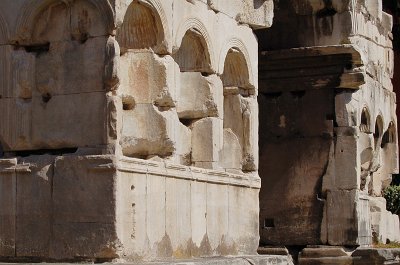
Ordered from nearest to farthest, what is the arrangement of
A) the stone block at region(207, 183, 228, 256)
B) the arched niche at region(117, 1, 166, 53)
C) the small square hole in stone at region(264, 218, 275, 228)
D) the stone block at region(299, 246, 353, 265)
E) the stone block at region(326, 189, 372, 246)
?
the arched niche at region(117, 1, 166, 53) < the stone block at region(207, 183, 228, 256) < the stone block at region(299, 246, 353, 265) < the stone block at region(326, 189, 372, 246) < the small square hole in stone at region(264, 218, 275, 228)

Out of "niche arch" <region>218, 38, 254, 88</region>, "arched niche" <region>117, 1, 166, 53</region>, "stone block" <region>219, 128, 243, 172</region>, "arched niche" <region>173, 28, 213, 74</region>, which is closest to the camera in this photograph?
"arched niche" <region>117, 1, 166, 53</region>

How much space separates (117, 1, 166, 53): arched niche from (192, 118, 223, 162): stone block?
1421 mm

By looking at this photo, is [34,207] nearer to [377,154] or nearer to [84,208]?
[84,208]

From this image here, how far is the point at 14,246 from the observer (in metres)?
10.7

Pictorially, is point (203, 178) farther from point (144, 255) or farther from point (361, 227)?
point (361, 227)

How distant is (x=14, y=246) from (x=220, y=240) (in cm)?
269

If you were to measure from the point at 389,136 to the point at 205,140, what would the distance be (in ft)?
28.9

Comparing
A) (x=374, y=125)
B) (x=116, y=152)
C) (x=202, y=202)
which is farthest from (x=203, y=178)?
(x=374, y=125)

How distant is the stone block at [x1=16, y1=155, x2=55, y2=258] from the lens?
10.5 meters

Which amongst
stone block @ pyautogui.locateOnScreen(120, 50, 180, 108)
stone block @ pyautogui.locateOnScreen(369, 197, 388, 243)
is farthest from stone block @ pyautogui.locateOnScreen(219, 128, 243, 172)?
stone block @ pyautogui.locateOnScreen(369, 197, 388, 243)

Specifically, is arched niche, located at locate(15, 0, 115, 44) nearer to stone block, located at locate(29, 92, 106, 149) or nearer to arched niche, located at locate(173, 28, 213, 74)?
stone block, located at locate(29, 92, 106, 149)

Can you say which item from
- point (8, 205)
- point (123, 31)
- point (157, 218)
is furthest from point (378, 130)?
point (8, 205)

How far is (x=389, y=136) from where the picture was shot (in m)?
20.7

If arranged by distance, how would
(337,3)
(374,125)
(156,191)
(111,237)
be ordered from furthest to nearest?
(374,125) → (337,3) → (156,191) → (111,237)
